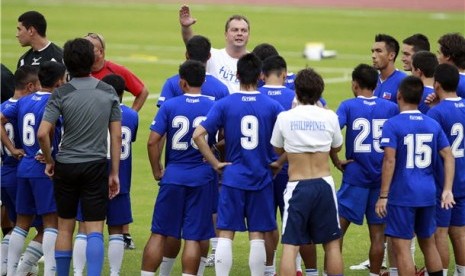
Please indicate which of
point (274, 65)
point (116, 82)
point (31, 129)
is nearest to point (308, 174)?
point (274, 65)

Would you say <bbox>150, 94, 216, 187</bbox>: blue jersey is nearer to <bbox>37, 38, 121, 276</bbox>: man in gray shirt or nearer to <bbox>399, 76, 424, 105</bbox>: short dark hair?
<bbox>37, 38, 121, 276</bbox>: man in gray shirt

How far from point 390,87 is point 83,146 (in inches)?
143

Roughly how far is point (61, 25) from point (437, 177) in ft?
101

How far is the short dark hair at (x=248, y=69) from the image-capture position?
11.2m

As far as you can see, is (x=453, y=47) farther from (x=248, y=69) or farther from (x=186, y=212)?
(x=186, y=212)

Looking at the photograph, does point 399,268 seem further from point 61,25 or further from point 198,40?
point 61,25

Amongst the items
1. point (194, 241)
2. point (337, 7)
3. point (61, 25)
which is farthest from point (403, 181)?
point (337, 7)

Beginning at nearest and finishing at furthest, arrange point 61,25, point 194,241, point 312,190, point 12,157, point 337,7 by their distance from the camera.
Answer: point 312,190
point 194,241
point 12,157
point 61,25
point 337,7

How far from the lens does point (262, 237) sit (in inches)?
446

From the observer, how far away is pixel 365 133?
11.8 m

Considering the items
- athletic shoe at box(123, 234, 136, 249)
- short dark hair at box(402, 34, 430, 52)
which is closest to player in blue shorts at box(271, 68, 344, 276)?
short dark hair at box(402, 34, 430, 52)

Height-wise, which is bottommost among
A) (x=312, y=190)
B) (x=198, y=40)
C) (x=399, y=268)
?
(x=399, y=268)

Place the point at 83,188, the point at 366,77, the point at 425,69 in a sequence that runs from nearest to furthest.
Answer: the point at 83,188 → the point at 366,77 → the point at 425,69

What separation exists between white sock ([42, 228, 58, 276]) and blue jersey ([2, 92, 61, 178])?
23.2 inches
